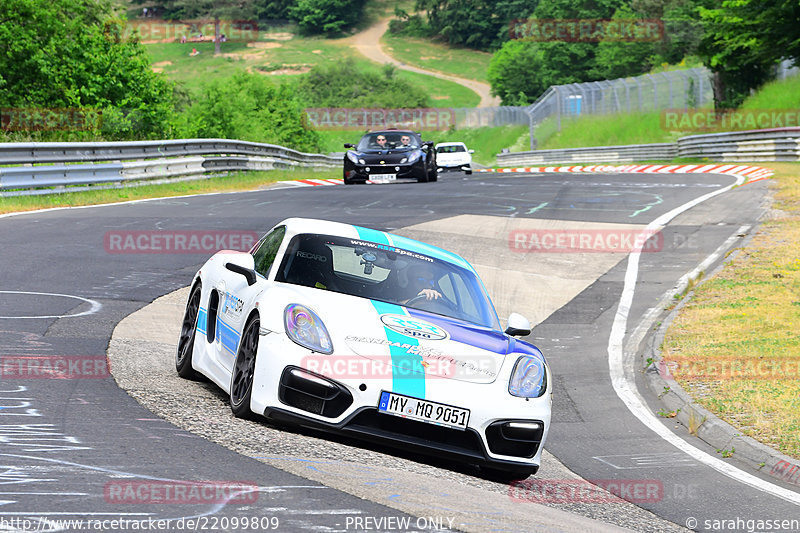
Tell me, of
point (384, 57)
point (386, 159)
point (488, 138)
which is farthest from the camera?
point (384, 57)

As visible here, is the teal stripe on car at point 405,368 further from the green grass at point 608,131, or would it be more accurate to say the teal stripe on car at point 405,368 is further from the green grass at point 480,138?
the green grass at point 480,138

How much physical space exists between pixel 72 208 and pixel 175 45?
14524cm

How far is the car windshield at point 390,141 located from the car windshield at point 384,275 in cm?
2078

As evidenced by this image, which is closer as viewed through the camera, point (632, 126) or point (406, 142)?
point (406, 142)

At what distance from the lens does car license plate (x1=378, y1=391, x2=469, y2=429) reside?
6.09 metres

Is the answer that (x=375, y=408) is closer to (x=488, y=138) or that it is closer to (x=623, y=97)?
(x=623, y=97)

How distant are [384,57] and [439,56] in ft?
29.2

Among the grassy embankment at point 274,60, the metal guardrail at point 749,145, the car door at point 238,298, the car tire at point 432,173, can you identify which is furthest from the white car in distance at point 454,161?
the grassy embankment at point 274,60

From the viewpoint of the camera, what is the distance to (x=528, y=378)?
6609 mm

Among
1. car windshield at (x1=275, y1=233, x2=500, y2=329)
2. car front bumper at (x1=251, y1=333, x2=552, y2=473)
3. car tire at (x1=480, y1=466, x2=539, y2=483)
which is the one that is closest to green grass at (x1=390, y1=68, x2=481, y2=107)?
car windshield at (x1=275, y1=233, x2=500, y2=329)

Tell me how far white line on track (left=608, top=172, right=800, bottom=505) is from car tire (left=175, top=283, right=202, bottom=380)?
12.6 feet

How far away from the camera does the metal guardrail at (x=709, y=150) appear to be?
35.9 m

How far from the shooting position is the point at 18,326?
8.91m

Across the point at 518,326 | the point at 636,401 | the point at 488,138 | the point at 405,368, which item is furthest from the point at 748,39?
the point at 488,138
